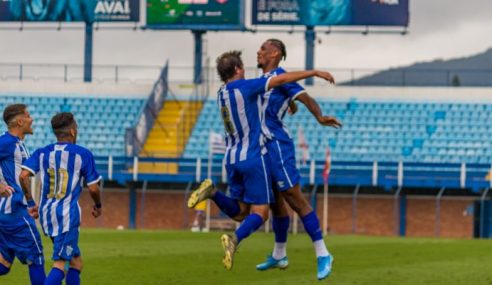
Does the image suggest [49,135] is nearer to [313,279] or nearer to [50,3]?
[50,3]

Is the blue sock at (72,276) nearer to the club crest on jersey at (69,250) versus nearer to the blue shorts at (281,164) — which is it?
the club crest on jersey at (69,250)

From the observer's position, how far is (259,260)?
2203 cm

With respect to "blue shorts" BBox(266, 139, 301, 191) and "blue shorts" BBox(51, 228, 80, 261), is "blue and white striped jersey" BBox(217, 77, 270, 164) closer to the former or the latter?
"blue shorts" BBox(266, 139, 301, 191)

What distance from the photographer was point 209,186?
1342cm

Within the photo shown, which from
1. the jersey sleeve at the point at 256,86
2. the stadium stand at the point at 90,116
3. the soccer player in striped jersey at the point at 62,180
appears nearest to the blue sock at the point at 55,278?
the soccer player in striped jersey at the point at 62,180

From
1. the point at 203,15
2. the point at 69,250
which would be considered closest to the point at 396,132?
the point at 203,15

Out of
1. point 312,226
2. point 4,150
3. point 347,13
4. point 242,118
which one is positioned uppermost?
point 347,13

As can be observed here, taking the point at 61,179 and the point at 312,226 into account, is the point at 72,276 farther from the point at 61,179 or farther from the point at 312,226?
the point at 312,226

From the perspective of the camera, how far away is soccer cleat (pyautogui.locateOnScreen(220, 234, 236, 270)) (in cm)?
1279

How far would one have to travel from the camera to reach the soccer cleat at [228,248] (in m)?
12.8

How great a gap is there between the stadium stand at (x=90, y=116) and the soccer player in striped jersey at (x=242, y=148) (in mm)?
35186

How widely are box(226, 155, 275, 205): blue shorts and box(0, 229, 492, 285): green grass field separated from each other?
352cm

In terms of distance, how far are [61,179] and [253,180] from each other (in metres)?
1.97

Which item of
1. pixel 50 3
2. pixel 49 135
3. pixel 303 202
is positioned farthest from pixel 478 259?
pixel 50 3
